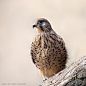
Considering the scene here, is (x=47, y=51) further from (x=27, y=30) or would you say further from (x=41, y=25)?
(x=27, y=30)

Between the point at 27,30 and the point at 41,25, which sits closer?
the point at 41,25

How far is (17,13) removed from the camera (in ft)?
7.87

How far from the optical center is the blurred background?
84.7 inches

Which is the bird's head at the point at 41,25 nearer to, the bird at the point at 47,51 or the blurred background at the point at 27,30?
the bird at the point at 47,51

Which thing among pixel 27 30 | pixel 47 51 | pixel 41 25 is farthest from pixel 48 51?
pixel 27 30

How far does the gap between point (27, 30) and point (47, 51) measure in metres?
1.06

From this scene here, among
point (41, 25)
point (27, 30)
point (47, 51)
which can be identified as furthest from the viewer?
point (27, 30)

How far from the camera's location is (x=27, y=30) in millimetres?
2330

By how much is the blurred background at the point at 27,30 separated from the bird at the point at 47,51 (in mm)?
698

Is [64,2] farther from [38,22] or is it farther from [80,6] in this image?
[38,22]

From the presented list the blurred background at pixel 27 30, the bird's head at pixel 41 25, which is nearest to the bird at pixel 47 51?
the bird's head at pixel 41 25

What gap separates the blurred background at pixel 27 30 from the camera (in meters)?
2.15

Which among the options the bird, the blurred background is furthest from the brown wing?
the blurred background

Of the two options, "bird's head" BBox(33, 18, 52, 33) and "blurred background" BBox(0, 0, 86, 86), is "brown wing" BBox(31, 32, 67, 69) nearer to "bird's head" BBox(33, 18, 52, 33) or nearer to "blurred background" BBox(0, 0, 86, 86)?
"bird's head" BBox(33, 18, 52, 33)
